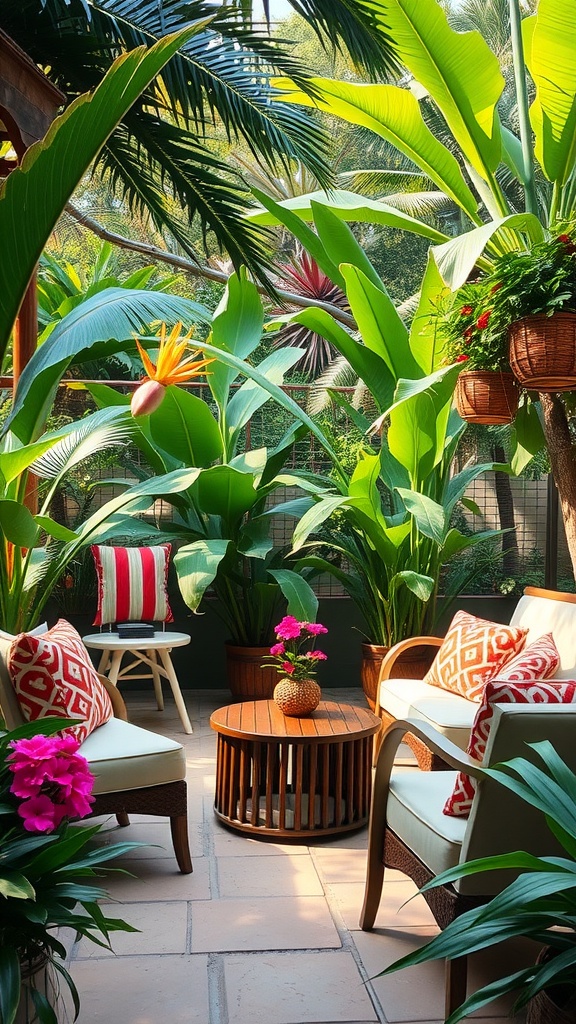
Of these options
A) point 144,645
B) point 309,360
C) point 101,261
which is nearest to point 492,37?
point 309,360

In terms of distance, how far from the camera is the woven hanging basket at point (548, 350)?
244 cm

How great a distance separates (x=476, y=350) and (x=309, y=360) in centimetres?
1000

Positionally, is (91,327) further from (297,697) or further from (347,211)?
(347,211)

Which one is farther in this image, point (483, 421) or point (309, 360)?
point (309, 360)

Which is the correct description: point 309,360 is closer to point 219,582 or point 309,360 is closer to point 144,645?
point 219,582

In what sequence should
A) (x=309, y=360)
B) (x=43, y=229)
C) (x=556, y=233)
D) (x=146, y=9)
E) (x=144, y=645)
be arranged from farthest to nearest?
(x=309, y=360) → (x=144, y=645) → (x=146, y=9) → (x=556, y=233) → (x=43, y=229)

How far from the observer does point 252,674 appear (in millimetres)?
5336

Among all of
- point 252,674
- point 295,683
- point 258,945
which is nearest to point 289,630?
point 295,683

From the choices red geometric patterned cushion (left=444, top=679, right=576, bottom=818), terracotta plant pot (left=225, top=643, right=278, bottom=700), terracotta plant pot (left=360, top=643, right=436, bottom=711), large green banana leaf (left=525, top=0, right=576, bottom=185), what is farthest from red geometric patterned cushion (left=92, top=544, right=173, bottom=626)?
red geometric patterned cushion (left=444, top=679, right=576, bottom=818)

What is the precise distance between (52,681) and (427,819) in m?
1.27

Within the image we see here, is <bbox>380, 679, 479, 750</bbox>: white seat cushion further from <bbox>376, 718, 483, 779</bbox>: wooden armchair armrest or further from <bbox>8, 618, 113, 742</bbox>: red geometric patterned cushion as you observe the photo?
<bbox>8, 618, 113, 742</bbox>: red geometric patterned cushion

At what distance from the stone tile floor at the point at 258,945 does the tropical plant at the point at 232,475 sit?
201cm

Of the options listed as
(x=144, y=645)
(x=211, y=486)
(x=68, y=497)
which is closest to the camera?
(x=144, y=645)

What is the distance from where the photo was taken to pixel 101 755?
2.79 metres
